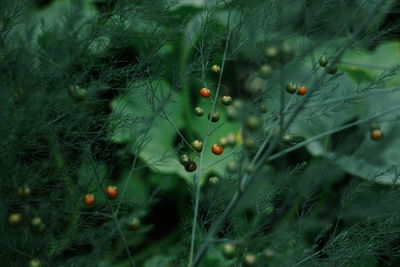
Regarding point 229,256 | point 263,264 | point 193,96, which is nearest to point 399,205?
point 263,264

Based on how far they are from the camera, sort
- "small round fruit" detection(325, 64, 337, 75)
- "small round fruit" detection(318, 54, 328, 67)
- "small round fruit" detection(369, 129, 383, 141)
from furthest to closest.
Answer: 1. "small round fruit" detection(318, 54, 328, 67)
2. "small round fruit" detection(369, 129, 383, 141)
3. "small round fruit" detection(325, 64, 337, 75)

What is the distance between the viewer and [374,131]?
0.75 metres

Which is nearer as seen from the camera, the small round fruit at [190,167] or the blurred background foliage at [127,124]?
the blurred background foliage at [127,124]

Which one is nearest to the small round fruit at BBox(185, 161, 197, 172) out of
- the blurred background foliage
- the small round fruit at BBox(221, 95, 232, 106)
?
the blurred background foliage

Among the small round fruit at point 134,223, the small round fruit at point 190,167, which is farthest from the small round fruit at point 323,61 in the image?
the small round fruit at point 134,223

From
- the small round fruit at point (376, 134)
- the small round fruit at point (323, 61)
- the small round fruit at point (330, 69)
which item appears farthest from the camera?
the small round fruit at point (323, 61)

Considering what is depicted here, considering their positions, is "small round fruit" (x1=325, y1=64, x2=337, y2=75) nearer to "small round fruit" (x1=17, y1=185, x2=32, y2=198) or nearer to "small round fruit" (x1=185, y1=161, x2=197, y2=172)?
"small round fruit" (x1=185, y1=161, x2=197, y2=172)

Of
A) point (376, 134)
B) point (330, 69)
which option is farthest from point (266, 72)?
point (376, 134)

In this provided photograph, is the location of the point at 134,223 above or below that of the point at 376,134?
below

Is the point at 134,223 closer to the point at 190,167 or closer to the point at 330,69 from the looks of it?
the point at 190,167

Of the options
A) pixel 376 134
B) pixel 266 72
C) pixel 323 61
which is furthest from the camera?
pixel 323 61

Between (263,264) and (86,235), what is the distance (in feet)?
1.12

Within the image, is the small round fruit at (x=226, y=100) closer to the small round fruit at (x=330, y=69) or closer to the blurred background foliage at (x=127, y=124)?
the blurred background foliage at (x=127, y=124)

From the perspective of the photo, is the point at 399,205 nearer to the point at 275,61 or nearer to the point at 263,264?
the point at 263,264
